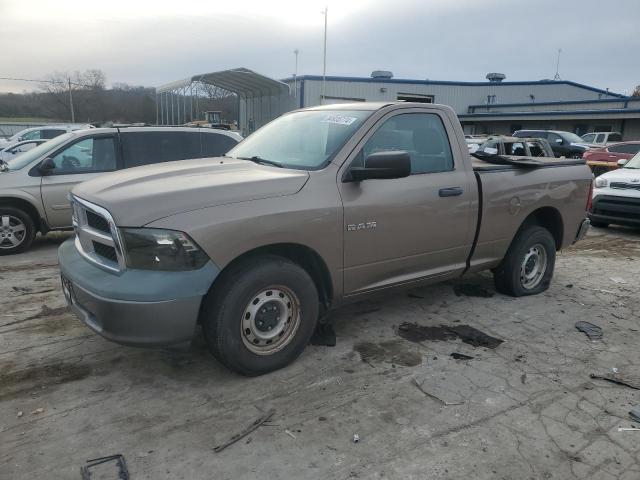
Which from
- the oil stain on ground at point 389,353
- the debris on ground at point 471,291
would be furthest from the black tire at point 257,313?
the debris on ground at point 471,291

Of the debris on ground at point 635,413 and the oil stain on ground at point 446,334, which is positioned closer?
the debris on ground at point 635,413

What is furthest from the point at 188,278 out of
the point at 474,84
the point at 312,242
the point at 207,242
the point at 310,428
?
the point at 474,84

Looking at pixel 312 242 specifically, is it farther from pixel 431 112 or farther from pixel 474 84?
pixel 474 84

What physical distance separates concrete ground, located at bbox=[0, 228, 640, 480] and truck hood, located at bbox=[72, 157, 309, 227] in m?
1.26

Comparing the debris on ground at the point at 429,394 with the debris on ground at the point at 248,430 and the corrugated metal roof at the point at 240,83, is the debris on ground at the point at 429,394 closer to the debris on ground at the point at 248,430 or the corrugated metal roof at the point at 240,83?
the debris on ground at the point at 248,430

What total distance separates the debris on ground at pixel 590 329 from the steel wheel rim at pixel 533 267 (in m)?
0.82

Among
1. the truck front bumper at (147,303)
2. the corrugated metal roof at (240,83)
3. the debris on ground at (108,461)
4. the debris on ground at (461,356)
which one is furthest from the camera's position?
the corrugated metal roof at (240,83)

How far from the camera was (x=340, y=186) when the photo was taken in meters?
3.76

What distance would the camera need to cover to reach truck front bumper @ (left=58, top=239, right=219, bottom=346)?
3.04 meters

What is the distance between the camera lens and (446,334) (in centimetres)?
454

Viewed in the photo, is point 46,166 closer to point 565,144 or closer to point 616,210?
point 616,210

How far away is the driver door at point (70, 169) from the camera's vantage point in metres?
7.31

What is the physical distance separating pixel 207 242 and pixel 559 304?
13.3 feet

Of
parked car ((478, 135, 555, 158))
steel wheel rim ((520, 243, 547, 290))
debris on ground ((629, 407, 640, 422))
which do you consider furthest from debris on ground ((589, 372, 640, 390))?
parked car ((478, 135, 555, 158))
